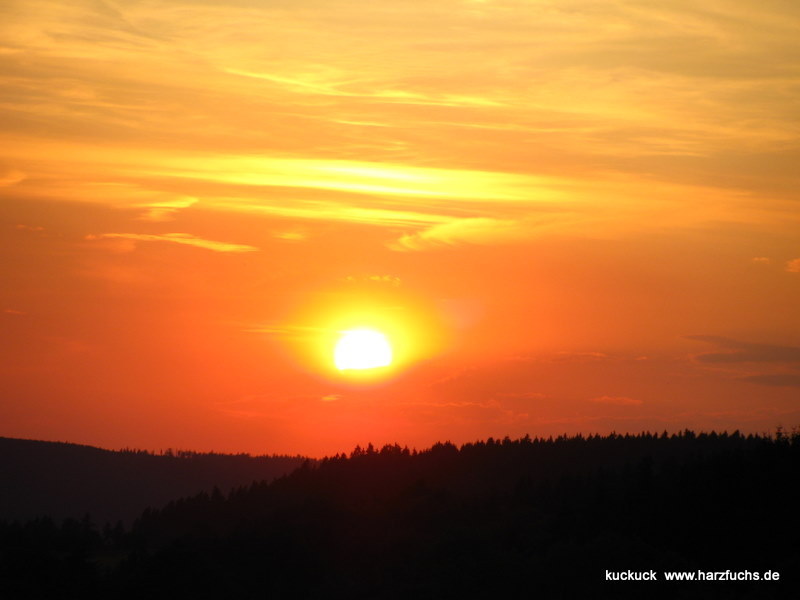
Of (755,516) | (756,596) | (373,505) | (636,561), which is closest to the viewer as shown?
(756,596)

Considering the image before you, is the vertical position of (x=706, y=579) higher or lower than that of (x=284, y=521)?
lower

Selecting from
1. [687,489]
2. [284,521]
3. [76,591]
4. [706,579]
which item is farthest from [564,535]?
[76,591]

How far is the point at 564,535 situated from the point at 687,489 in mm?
17922

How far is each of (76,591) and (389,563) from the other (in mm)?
44186

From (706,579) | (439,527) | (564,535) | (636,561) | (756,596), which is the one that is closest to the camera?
(756,596)

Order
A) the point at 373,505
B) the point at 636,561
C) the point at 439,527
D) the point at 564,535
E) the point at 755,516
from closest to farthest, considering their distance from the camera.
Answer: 1. the point at 636,561
2. the point at 755,516
3. the point at 564,535
4. the point at 439,527
5. the point at 373,505

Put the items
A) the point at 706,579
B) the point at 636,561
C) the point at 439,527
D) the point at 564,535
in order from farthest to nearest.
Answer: the point at 439,527, the point at 564,535, the point at 636,561, the point at 706,579

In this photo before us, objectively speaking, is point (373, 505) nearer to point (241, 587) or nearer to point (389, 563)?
point (389, 563)

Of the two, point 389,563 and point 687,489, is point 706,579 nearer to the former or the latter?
point 687,489

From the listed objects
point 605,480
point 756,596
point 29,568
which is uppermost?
point 605,480

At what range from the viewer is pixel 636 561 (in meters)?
131

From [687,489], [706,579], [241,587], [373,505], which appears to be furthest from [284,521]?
[706,579]

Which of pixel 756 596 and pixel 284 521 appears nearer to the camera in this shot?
pixel 756 596

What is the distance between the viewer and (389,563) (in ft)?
526
